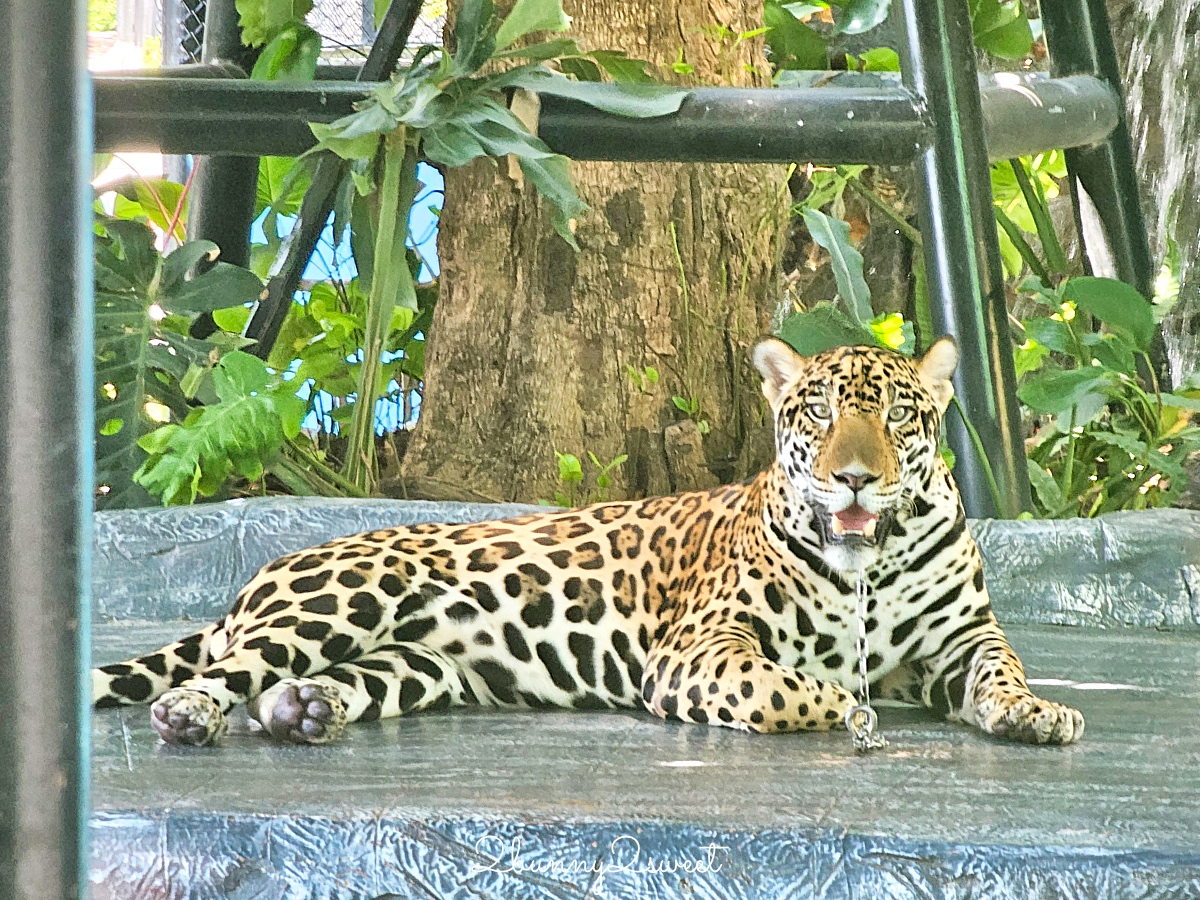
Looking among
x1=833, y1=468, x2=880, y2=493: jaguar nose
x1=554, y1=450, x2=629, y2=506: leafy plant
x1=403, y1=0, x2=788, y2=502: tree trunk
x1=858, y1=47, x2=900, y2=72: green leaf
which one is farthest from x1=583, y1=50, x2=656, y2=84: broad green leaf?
x1=858, y1=47, x2=900, y2=72: green leaf

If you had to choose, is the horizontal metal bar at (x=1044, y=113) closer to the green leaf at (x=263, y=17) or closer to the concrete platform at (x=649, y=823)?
the green leaf at (x=263, y=17)

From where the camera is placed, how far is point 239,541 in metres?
5.34

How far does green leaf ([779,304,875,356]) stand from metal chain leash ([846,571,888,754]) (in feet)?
5.32

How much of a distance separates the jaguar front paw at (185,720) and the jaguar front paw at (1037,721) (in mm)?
1681

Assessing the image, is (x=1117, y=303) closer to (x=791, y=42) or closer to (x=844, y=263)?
(x=844, y=263)

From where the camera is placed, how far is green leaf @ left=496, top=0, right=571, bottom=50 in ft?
16.6

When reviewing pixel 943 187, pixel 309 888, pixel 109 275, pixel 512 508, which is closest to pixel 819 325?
pixel 943 187

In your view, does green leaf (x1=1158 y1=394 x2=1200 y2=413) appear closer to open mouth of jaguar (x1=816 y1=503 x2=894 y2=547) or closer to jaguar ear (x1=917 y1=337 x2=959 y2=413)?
jaguar ear (x1=917 y1=337 x2=959 y2=413)

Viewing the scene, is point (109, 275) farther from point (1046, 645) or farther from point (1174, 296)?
point (1174, 296)

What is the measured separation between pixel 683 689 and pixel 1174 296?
383 centimetres

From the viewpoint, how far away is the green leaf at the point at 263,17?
6168 millimetres

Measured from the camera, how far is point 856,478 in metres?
3.64

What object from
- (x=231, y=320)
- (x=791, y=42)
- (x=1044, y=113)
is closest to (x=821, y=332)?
(x=1044, y=113)
